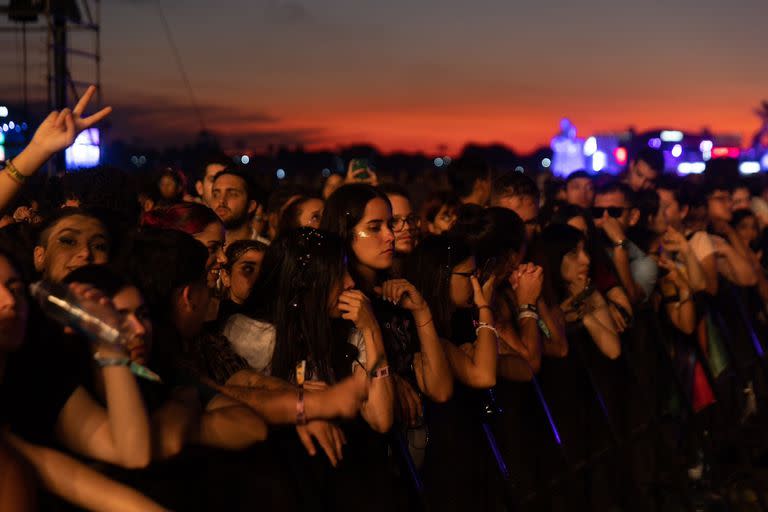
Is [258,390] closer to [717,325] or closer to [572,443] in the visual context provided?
[572,443]

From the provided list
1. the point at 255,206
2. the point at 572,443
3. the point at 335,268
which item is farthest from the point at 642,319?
the point at 335,268

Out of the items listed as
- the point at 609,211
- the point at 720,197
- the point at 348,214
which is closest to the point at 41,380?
the point at 348,214

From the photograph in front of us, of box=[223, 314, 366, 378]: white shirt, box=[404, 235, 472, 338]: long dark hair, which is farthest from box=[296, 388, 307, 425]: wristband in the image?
box=[404, 235, 472, 338]: long dark hair

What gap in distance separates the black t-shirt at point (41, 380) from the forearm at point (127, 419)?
0.47 ft

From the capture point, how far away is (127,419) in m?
3.10

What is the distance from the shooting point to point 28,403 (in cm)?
310

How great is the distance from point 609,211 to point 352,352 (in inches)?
187

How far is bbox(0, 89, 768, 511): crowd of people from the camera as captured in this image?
3.16m

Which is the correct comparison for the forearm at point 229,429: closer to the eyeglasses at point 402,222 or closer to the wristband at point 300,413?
the wristband at point 300,413

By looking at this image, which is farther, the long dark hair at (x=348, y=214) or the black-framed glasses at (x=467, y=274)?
the black-framed glasses at (x=467, y=274)

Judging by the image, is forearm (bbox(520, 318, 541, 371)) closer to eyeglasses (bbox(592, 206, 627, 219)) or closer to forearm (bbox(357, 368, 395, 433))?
forearm (bbox(357, 368, 395, 433))

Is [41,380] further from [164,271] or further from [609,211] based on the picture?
[609,211]

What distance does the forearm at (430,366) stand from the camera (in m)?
4.74

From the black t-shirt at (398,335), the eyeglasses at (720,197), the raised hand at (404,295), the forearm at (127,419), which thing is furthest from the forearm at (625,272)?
the forearm at (127,419)
